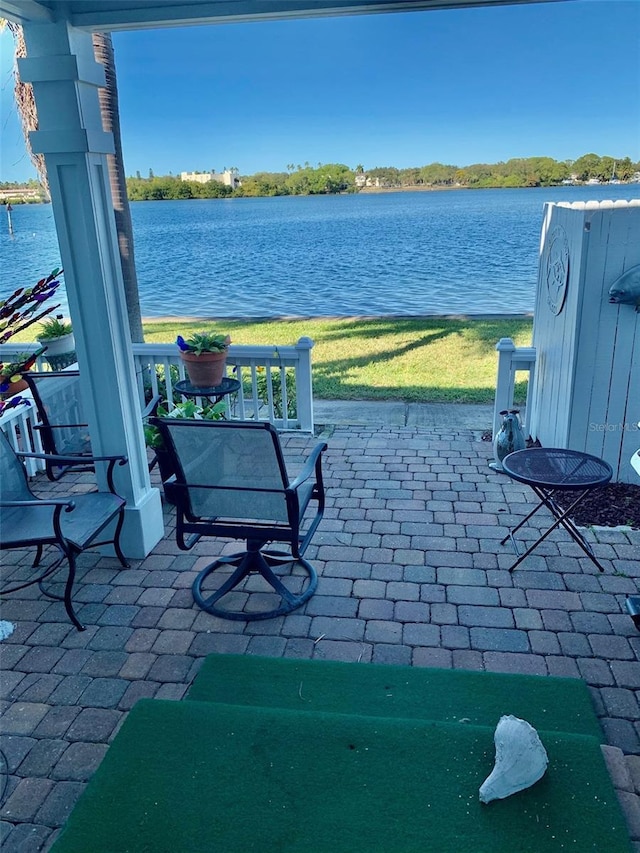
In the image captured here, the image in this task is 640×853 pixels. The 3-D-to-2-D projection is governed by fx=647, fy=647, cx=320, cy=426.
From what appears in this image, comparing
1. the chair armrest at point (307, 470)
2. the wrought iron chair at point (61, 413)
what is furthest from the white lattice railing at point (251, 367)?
the chair armrest at point (307, 470)

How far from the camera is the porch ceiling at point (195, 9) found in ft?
9.43

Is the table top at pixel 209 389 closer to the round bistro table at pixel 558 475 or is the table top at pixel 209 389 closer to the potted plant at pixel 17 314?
the round bistro table at pixel 558 475

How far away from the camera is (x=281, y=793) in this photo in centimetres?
197

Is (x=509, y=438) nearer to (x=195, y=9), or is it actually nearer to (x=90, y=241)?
(x=90, y=241)

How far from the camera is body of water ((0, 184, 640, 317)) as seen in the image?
18.1 m

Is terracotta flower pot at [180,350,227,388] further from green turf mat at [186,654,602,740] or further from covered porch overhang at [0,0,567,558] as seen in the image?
green turf mat at [186,654,602,740]

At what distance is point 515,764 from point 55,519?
83.5 inches

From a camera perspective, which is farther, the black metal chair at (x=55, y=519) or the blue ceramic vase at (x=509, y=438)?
the blue ceramic vase at (x=509, y=438)

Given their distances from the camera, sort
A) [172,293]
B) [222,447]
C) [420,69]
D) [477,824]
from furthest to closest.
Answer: [420,69] < [172,293] < [222,447] < [477,824]

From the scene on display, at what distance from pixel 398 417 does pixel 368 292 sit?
14.9m

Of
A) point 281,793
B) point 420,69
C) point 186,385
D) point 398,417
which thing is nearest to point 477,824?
point 281,793

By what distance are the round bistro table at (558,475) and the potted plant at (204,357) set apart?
92.5 inches

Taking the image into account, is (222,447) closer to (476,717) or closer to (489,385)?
(476,717)

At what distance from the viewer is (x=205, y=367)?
192 inches
